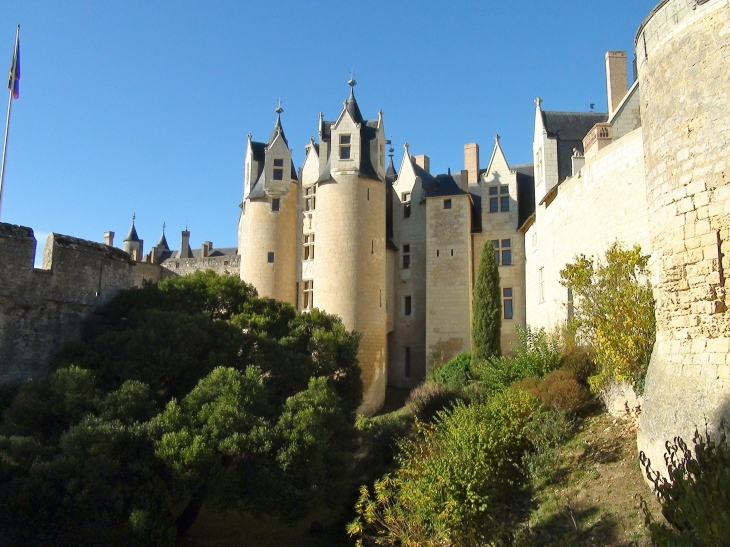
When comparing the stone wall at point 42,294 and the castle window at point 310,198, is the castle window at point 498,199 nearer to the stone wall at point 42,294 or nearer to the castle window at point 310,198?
the castle window at point 310,198

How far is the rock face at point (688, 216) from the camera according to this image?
26.8 ft

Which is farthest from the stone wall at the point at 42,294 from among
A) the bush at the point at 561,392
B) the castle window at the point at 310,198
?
the castle window at the point at 310,198

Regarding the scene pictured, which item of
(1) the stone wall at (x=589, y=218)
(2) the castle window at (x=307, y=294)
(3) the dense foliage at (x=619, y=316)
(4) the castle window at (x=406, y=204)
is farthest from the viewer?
(4) the castle window at (x=406, y=204)

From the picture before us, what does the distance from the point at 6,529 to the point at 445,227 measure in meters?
20.4

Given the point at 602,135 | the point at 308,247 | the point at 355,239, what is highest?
the point at 602,135

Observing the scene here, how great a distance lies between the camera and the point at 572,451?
12422 mm

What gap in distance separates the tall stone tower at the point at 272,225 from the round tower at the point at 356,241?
2247mm

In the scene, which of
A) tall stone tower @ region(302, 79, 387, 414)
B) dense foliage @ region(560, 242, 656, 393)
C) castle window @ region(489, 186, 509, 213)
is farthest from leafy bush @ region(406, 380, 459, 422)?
castle window @ region(489, 186, 509, 213)

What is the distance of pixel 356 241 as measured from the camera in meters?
25.7

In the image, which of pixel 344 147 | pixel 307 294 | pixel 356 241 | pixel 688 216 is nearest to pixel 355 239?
pixel 356 241

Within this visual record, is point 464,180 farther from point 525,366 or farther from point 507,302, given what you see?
point 525,366

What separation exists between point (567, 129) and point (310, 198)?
1116cm

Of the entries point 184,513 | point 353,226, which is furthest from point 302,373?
point 353,226

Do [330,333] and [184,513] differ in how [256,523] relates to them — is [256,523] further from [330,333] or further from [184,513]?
[330,333]
